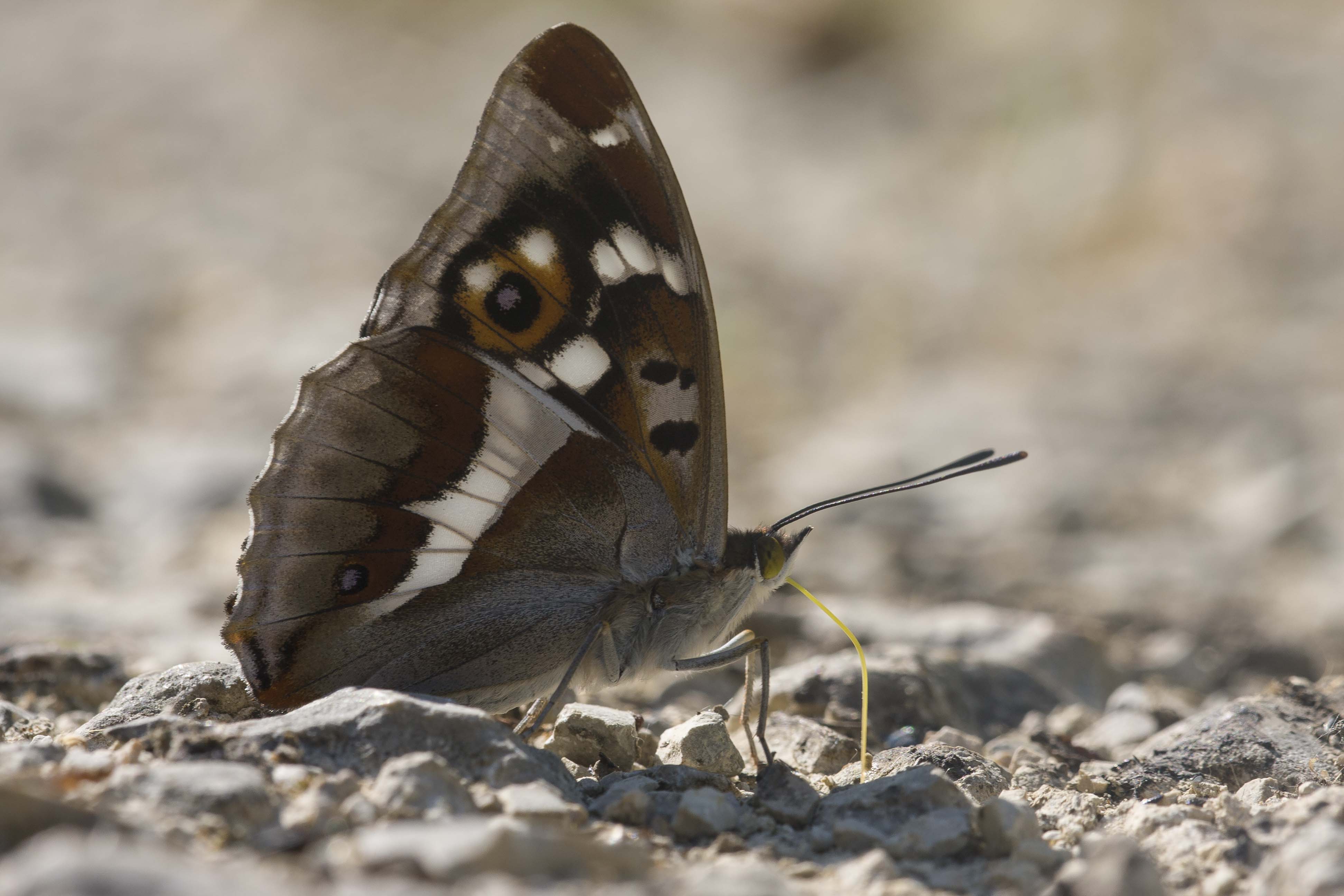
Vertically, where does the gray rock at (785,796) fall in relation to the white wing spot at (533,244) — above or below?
below

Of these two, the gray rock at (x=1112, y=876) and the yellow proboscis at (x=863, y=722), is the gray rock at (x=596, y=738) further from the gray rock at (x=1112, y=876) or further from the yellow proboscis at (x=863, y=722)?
the gray rock at (x=1112, y=876)

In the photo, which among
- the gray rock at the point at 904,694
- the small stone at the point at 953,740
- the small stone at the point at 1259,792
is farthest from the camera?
the gray rock at the point at 904,694

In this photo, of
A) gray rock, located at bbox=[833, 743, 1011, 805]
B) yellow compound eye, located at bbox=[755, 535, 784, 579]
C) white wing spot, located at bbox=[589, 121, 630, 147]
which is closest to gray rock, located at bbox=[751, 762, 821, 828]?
gray rock, located at bbox=[833, 743, 1011, 805]

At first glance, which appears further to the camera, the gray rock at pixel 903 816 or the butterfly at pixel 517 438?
the butterfly at pixel 517 438

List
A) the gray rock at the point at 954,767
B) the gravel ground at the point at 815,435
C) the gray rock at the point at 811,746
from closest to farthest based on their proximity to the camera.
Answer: the gravel ground at the point at 815,435
the gray rock at the point at 954,767
the gray rock at the point at 811,746

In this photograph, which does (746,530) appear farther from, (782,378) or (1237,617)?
(782,378)

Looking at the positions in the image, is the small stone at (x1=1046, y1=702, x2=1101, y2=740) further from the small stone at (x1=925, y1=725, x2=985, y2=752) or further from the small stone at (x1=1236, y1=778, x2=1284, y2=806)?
the small stone at (x1=1236, y1=778, x2=1284, y2=806)

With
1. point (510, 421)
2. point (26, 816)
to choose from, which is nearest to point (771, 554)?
point (510, 421)

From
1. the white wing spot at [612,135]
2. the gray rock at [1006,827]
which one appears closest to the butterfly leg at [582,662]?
the gray rock at [1006,827]
